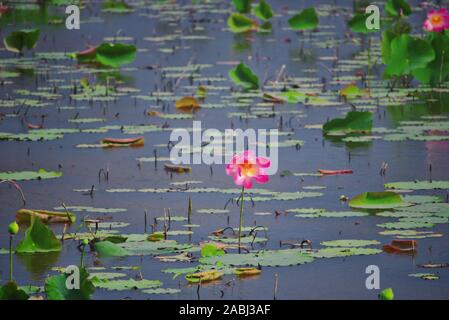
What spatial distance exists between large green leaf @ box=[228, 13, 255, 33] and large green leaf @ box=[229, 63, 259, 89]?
3494mm

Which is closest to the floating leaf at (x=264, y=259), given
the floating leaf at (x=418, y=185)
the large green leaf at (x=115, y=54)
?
the floating leaf at (x=418, y=185)

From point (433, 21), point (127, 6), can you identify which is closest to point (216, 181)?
point (433, 21)

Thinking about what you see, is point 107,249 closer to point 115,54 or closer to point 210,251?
point 210,251

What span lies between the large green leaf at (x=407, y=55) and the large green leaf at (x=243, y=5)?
16.1 feet

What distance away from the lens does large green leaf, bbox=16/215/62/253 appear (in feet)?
17.4

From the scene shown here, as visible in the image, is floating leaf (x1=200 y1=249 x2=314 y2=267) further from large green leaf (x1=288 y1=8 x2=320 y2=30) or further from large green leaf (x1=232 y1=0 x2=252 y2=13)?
large green leaf (x1=232 y1=0 x2=252 y2=13)

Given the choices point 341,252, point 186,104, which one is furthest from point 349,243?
point 186,104

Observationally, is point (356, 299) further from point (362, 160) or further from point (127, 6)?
point (127, 6)

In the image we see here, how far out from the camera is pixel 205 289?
4824 millimetres

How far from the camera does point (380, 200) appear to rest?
19.8ft

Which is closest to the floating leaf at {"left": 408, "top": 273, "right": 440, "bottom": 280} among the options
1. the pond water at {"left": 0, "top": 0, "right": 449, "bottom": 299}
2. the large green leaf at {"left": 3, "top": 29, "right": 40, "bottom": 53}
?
the pond water at {"left": 0, "top": 0, "right": 449, "bottom": 299}

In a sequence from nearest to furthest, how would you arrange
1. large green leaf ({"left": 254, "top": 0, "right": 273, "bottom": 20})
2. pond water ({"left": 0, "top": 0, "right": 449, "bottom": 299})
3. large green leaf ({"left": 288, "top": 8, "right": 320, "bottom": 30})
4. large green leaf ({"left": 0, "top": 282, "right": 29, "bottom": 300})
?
1. large green leaf ({"left": 0, "top": 282, "right": 29, "bottom": 300})
2. pond water ({"left": 0, "top": 0, "right": 449, "bottom": 299})
3. large green leaf ({"left": 288, "top": 8, "right": 320, "bottom": 30})
4. large green leaf ({"left": 254, "top": 0, "right": 273, "bottom": 20})

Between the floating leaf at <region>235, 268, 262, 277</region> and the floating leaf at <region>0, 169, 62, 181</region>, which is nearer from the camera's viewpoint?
the floating leaf at <region>235, 268, 262, 277</region>

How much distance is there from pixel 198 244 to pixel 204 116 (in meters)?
3.28
